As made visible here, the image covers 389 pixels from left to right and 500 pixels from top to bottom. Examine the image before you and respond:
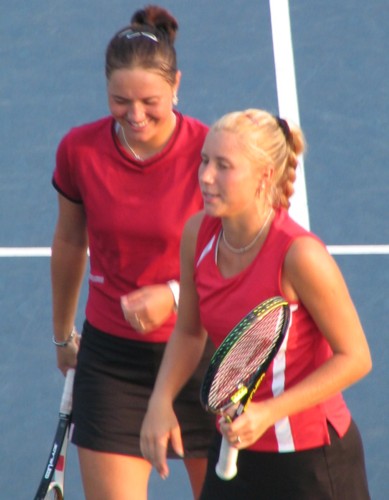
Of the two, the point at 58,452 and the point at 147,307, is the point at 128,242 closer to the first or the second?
the point at 147,307

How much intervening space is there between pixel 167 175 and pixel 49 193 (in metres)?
3.16

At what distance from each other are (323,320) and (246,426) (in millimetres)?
382

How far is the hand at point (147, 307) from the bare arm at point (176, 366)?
0.47 feet

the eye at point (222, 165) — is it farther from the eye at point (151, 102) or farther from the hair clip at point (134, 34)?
the hair clip at point (134, 34)

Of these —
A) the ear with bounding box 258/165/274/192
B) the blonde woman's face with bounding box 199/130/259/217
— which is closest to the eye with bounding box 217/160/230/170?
the blonde woman's face with bounding box 199/130/259/217

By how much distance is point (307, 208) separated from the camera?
722 centimetres

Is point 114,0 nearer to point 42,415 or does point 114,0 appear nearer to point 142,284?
point 42,415

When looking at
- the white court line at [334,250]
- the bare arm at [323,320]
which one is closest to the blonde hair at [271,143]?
the bare arm at [323,320]

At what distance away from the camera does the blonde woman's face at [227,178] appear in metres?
3.72

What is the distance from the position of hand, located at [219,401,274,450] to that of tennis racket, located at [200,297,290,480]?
0.03m

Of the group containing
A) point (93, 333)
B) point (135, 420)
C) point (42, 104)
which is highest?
point (42, 104)

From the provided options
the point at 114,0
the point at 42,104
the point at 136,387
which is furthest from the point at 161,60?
the point at 114,0

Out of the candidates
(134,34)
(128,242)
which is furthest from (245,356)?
(134,34)

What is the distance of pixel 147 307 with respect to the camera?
4141 millimetres
